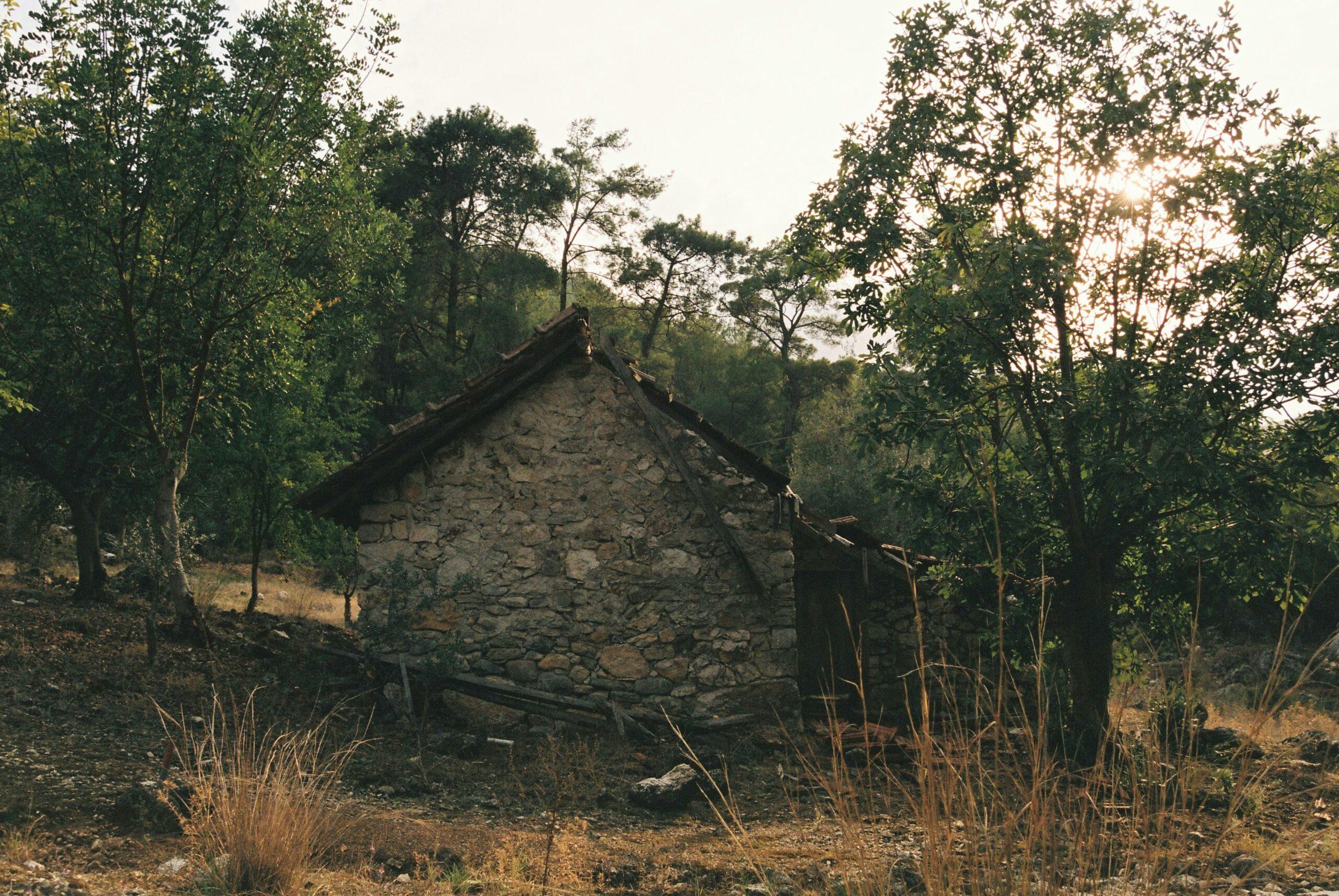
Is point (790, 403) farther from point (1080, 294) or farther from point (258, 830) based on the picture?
point (258, 830)

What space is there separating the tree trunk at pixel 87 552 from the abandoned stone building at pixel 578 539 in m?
6.64

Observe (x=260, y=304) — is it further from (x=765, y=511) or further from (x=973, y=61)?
(x=973, y=61)

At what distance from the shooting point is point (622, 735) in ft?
30.3

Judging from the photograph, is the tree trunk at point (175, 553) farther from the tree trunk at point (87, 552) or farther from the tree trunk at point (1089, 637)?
the tree trunk at point (1089, 637)

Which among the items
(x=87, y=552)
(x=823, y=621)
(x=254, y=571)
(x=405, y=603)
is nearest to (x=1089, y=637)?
(x=823, y=621)

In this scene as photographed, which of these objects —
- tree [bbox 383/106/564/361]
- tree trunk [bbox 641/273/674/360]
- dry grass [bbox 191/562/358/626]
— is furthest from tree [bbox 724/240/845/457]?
dry grass [bbox 191/562/358/626]

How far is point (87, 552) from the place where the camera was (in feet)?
46.4

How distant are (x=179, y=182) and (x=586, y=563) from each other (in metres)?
6.54

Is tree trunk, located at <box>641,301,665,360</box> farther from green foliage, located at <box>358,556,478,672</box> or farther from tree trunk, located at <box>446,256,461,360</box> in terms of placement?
green foliage, located at <box>358,556,478,672</box>

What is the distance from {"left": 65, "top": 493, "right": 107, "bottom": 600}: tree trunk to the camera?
46.0 feet

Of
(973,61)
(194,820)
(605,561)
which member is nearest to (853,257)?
(973,61)

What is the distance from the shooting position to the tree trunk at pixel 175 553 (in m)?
11.0

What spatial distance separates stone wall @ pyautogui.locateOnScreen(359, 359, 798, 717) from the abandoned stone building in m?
0.02

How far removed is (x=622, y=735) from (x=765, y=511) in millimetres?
2669
